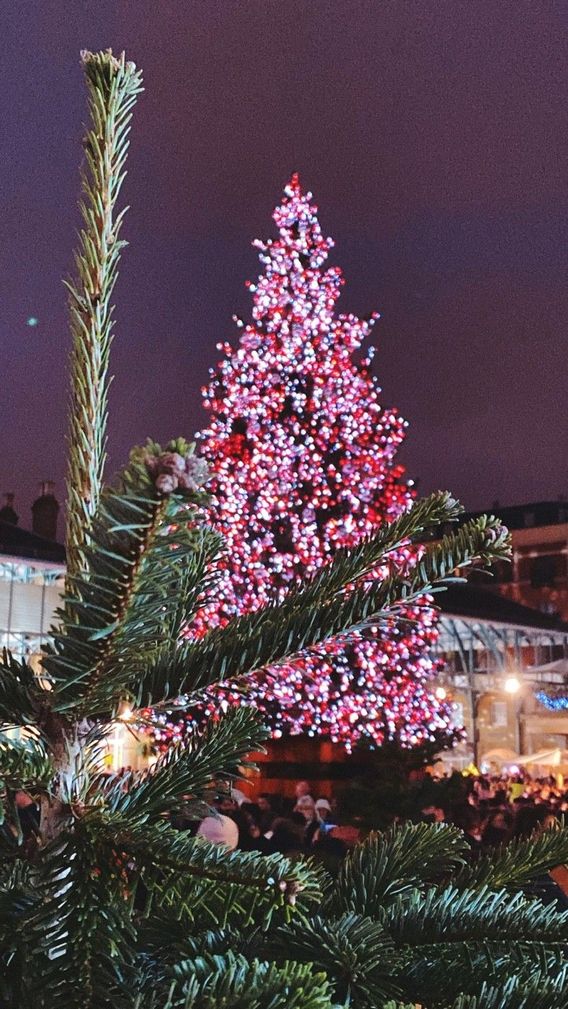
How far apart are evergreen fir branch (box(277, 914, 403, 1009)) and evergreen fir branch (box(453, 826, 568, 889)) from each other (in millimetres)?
431

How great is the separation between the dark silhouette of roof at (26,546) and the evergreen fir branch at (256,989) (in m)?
15.3

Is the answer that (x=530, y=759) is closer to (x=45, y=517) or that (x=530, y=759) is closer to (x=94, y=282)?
(x=45, y=517)

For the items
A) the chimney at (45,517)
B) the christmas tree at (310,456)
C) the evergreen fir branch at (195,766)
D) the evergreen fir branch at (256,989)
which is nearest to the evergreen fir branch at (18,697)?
the evergreen fir branch at (195,766)

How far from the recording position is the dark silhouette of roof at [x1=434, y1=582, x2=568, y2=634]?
25.4m

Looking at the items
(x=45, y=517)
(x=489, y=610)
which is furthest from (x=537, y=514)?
(x=45, y=517)

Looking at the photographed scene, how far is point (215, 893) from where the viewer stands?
111 cm

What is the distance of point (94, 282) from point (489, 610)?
27.3 m

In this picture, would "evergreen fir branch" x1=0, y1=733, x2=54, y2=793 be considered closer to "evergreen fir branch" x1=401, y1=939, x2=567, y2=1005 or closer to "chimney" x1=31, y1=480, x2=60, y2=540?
"evergreen fir branch" x1=401, y1=939, x2=567, y2=1005

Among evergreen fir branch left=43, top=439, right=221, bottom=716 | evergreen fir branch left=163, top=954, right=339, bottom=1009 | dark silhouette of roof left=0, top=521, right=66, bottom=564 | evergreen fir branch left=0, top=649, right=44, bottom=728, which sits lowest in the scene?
evergreen fir branch left=163, top=954, right=339, bottom=1009

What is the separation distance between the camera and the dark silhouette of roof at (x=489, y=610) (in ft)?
83.3

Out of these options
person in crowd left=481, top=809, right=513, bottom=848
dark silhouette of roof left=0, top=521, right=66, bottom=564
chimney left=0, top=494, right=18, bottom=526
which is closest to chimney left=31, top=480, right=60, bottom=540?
chimney left=0, top=494, right=18, bottom=526

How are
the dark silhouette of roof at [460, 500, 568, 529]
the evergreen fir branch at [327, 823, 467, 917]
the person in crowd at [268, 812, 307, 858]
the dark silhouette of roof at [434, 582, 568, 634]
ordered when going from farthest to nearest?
the dark silhouette of roof at [460, 500, 568, 529], the dark silhouette of roof at [434, 582, 568, 634], the person in crowd at [268, 812, 307, 858], the evergreen fir branch at [327, 823, 467, 917]

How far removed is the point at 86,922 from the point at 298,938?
31 cm

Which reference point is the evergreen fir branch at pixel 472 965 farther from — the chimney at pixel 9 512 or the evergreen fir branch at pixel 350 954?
the chimney at pixel 9 512
